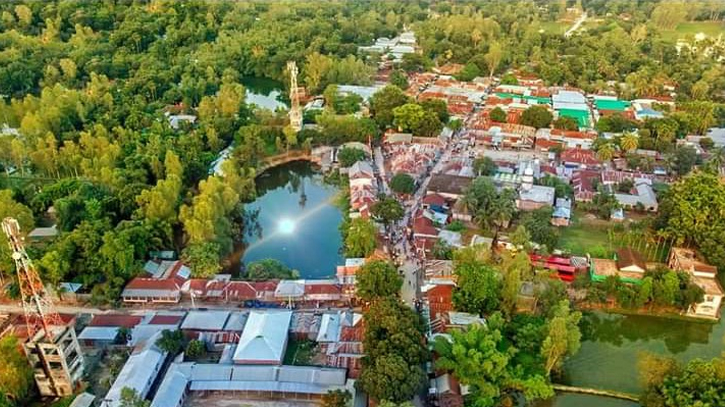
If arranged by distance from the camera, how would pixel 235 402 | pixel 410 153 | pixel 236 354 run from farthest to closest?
pixel 410 153, pixel 236 354, pixel 235 402

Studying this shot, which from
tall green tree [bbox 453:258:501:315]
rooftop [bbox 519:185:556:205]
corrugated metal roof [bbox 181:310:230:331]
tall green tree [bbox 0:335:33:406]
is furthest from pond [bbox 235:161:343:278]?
tall green tree [bbox 0:335:33:406]

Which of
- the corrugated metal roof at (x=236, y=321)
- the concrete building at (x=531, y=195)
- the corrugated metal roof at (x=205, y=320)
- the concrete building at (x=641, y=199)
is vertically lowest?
the corrugated metal roof at (x=236, y=321)

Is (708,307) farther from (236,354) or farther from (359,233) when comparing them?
(236,354)

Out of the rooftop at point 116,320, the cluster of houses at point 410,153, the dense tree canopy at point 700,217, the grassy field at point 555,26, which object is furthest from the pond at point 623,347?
the grassy field at point 555,26


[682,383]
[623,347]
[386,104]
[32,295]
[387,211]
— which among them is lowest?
[623,347]

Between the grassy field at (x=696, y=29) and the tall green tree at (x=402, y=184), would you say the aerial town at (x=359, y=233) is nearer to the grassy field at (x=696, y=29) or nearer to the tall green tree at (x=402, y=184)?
the tall green tree at (x=402, y=184)

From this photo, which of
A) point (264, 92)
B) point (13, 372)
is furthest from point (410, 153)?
point (13, 372)
